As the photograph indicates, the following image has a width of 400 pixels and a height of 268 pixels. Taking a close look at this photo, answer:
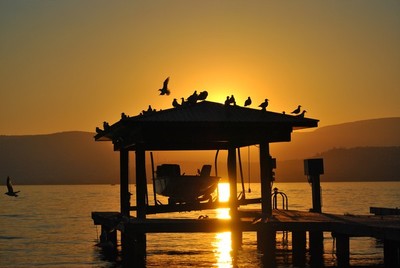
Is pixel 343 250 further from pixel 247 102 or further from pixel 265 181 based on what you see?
pixel 247 102

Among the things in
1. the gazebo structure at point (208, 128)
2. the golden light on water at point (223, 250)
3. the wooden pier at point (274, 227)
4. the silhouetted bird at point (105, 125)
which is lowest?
the golden light on water at point (223, 250)

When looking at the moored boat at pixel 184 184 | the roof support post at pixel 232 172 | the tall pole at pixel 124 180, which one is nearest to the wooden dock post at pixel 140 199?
the tall pole at pixel 124 180

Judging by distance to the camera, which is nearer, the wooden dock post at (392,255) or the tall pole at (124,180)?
the wooden dock post at (392,255)

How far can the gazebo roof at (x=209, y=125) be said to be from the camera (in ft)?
95.8

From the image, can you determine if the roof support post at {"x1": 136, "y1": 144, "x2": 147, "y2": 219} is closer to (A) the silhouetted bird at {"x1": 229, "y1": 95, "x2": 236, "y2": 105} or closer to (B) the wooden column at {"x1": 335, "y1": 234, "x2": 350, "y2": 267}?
(A) the silhouetted bird at {"x1": 229, "y1": 95, "x2": 236, "y2": 105}

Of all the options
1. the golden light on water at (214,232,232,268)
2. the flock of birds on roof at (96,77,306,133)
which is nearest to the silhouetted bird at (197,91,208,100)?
the flock of birds on roof at (96,77,306,133)

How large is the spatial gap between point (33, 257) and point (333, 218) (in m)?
22.3

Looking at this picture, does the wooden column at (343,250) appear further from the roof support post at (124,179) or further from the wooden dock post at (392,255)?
the roof support post at (124,179)

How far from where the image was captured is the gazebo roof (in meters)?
29.2

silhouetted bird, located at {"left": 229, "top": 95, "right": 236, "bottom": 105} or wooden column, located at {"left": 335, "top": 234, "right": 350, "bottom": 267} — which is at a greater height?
silhouetted bird, located at {"left": 229, "top": 95, "right": 236, "bottom": 105}

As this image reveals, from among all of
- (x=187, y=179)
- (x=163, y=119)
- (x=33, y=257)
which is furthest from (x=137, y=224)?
(x=33, y=257)

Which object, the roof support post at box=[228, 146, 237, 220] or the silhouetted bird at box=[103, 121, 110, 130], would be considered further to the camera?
the roof support post at box=[228, 146, 237, 220]

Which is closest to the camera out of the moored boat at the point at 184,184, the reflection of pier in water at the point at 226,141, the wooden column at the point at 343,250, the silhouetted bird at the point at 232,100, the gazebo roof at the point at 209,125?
the reflection of pier in water at the point at 226,141

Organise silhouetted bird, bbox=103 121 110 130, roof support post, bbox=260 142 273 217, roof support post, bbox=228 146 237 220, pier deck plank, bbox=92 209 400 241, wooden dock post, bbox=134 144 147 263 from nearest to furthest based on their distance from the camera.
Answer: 1. pier deck plank, bbox=92 209 400 241
2. wooden dock post, bbox=134 144 147 263
3. roof support post, bbox=260 142 273 217
4. silhouetted bird, bbox=103 121 110 130
5. roof support post, bbox=228 146 237 220
